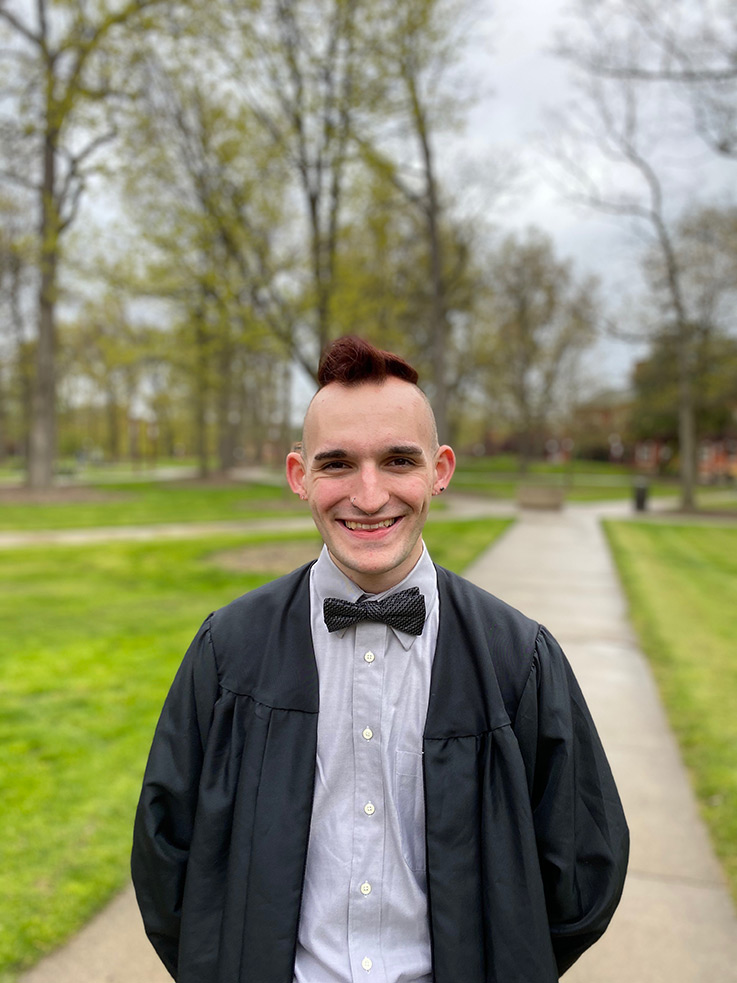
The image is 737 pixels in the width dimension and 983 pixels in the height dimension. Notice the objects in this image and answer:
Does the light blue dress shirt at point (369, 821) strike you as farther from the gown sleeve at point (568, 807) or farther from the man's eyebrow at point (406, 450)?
the man's eyebrow at point (406, 450)

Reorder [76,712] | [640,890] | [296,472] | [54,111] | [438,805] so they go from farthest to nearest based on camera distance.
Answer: [54,111] < [76,712] < [640,890] < [296,472] < [438,805]

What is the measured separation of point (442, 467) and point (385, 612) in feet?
1.43

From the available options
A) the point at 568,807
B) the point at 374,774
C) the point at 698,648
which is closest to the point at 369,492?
the point at 374,774

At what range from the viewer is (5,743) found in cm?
465

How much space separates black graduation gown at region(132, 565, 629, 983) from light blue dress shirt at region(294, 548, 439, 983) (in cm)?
5

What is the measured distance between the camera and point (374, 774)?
64.1 inches

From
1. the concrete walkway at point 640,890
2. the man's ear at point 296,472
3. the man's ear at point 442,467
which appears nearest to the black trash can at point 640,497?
the concrete walkway at point 640,890

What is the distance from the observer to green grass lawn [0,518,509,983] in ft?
10.7

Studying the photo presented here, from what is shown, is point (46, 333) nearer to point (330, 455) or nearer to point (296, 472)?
point (296, 472)

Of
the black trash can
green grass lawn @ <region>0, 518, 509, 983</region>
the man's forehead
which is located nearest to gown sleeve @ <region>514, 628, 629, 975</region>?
the man's forehead

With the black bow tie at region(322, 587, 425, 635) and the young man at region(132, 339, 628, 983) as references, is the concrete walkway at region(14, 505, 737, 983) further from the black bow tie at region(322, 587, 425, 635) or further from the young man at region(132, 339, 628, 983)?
the black bow tie at region(322, 587, 425, 635)

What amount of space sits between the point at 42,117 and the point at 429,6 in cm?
1125

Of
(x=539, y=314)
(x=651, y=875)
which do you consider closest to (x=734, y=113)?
(x=651, y=875)

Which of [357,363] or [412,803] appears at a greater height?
[357,363]
